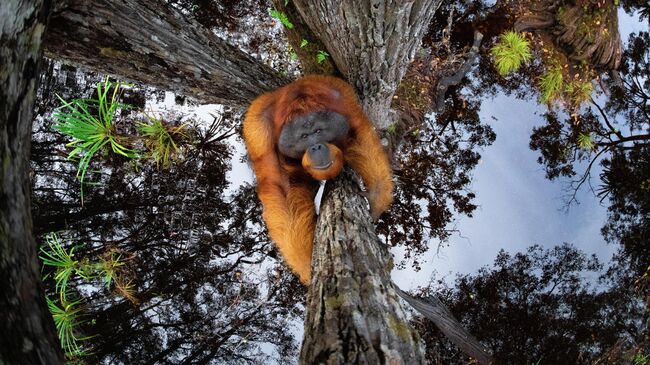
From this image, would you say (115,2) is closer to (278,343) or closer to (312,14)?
(312,14)

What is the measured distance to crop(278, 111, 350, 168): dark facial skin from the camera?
2.73m

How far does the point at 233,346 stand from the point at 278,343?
1.70 ft

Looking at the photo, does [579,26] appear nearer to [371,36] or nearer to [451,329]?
[371,36]

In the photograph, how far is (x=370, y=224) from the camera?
2.61 metres

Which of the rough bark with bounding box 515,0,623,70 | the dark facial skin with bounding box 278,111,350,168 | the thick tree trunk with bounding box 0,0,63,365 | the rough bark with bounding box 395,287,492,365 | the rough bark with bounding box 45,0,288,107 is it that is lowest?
the thick tree trunk with bounding box 0,0,63,365

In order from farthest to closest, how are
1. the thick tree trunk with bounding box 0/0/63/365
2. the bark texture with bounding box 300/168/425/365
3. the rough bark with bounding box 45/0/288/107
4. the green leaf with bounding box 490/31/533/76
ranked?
the green leaf with bounding box 490/31/533/76, the rough bark with bounding box 45/0/288/107, the bark texture with bounding box 300/168/425/365, the thick tree trunk with bounding box 0/0/63/365

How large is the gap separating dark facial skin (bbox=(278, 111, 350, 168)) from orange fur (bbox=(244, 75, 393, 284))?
61 mm

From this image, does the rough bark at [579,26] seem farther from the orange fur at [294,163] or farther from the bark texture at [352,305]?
the bark texture at [352,305]

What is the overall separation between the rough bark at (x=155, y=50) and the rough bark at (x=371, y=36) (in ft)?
1.71

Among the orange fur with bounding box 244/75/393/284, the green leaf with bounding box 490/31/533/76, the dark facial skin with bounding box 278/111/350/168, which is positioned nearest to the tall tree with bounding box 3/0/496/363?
the orange fur with bounding box 244/75/393/284

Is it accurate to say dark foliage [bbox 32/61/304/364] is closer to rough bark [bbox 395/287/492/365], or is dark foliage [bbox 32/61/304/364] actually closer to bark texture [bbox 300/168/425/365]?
rough bark [bbox 395/287/492/365]

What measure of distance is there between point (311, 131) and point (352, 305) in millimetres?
1296

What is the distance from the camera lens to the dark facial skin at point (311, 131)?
8.95ft

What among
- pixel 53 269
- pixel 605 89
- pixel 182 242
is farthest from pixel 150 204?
pixel 605 89
